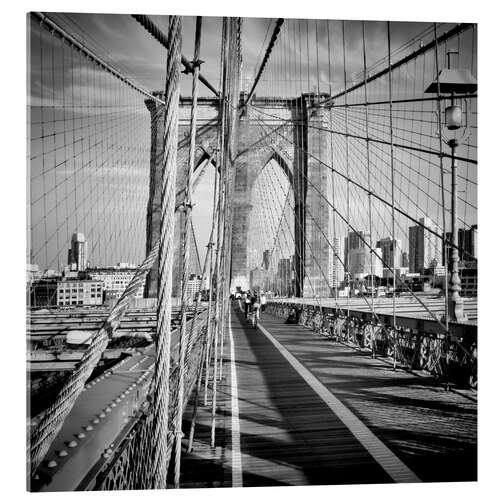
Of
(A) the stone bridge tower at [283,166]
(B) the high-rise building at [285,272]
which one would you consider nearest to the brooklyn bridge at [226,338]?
(A) the stone bridge tower at [283,166]

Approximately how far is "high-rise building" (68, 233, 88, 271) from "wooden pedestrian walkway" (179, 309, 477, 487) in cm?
251

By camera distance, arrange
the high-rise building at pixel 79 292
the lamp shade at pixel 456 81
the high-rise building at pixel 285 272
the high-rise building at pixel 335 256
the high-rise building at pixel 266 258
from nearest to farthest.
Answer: the lamp shade at pixel 456 81
the high-rise building at pixel 335 256
the high-rise building at pixel 79 292
the high-rise building at pixel 285 272
the high-rise building at pixel 266 258

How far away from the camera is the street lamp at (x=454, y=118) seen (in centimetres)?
325

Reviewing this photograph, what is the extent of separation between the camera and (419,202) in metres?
5.39

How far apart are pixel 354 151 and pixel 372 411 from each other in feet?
17.8

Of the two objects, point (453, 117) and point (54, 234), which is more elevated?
point (453, 117)

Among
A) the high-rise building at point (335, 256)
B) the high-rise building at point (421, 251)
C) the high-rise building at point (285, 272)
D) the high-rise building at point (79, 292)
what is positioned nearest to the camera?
the high-rise building at point (335, 256)

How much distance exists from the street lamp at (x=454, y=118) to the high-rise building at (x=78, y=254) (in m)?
4.24

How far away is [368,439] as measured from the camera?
96.6 inches

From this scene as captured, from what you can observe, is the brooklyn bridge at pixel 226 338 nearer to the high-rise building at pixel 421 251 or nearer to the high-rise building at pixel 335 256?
the high-rise building at pixel 421 251

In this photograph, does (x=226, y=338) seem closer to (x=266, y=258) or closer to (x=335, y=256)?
(x=335, y=256)

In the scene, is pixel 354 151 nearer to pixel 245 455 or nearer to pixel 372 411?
pixel 372 411

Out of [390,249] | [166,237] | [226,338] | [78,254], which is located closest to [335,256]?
[390,249]

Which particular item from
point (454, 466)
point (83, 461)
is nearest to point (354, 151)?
point (454, 466)
